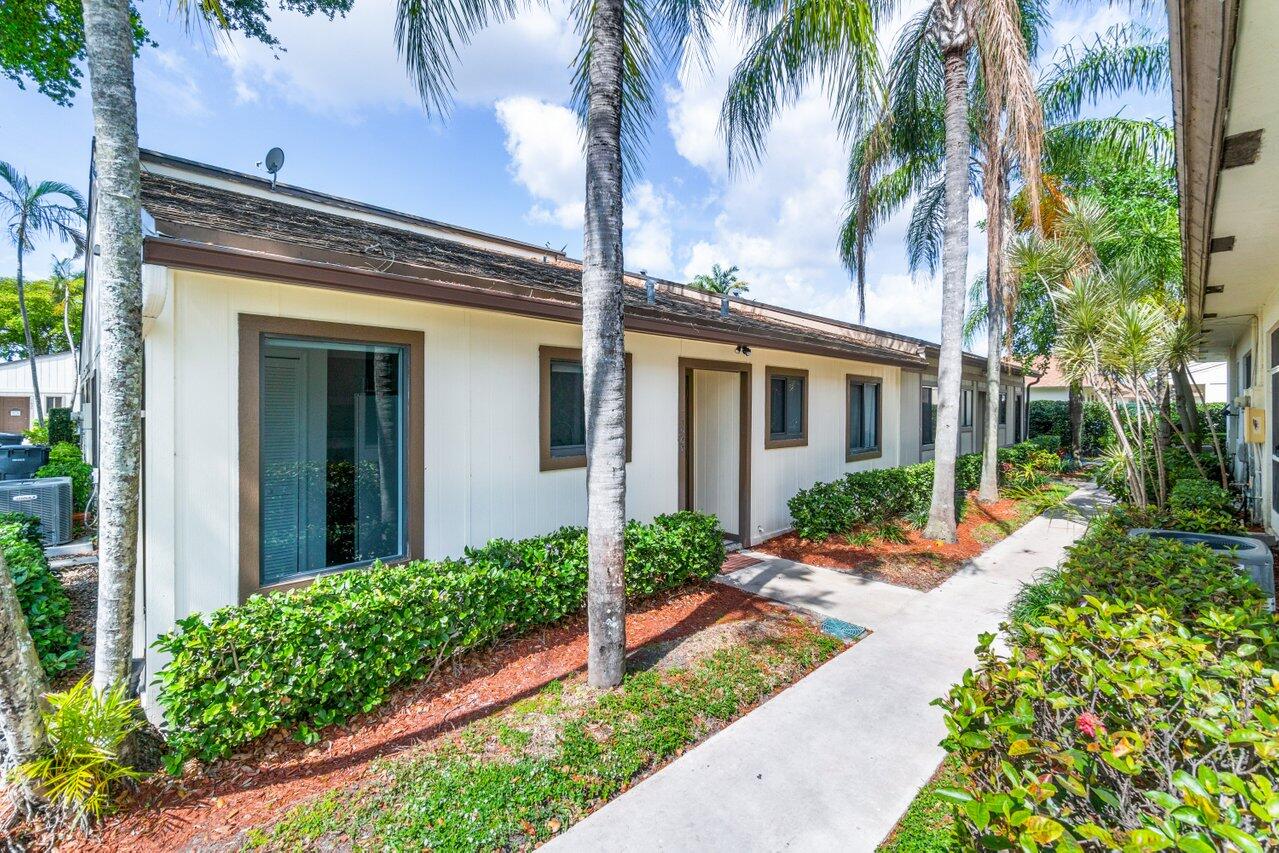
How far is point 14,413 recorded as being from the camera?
1178 inches

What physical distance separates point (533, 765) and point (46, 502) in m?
9.90

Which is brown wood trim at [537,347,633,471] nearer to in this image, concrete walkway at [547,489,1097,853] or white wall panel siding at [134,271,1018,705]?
white wall panel siding at [134,271,1018,705]

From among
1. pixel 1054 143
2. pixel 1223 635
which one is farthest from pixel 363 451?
pixel 1054 143

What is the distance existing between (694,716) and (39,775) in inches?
141

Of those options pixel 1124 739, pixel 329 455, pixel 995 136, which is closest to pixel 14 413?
pixel 329 455

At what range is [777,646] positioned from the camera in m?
4.99

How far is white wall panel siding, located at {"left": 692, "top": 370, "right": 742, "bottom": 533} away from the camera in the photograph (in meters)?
8.48

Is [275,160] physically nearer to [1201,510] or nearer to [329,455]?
[329,455]

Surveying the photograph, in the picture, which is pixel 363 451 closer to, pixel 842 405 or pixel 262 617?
pixel 262 617

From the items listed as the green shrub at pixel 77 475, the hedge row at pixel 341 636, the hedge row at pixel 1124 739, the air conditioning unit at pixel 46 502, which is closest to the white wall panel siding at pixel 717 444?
the hedge row at pixel 341 636

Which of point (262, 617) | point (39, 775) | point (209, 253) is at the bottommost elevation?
point (39, 775)

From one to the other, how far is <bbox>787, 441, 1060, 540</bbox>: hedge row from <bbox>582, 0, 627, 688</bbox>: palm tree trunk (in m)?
5.24

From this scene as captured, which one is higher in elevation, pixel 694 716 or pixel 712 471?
pixel 712 471

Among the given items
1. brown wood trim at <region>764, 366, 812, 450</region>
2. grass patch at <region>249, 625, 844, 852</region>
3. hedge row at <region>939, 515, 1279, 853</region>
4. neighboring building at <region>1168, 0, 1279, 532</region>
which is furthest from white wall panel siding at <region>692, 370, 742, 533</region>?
hedge row at <region>939, 515, 1279, 853</region>
